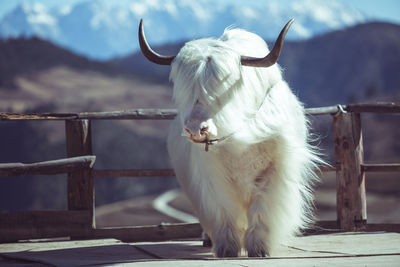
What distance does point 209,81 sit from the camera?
412cm

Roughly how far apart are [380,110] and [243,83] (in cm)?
219

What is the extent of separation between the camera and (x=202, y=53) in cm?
426

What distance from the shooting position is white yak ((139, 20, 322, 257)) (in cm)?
420

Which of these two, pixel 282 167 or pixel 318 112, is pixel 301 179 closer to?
pixel 282 167

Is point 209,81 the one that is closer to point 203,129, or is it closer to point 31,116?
point 203,129

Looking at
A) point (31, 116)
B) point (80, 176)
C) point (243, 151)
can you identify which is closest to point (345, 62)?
point (80, 176)

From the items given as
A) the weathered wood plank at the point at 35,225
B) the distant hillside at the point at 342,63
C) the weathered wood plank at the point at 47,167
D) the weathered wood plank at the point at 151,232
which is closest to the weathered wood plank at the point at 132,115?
the weathered wood plank at the point at 47,167

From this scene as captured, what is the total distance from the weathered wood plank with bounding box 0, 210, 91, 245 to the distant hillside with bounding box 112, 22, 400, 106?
59746 mm

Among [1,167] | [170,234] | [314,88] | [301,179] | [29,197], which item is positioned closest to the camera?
[301,179]

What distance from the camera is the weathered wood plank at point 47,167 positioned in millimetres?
5255

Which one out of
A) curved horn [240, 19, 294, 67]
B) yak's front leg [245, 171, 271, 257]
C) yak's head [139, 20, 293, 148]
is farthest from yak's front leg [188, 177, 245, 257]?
curved horn [240, 19, 294, 67]

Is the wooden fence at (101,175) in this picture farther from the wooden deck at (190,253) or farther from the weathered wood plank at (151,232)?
the wooden deck at (190,253)

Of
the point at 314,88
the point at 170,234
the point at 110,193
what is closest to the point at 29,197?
the point at 110,193

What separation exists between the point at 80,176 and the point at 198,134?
2.17 meters
